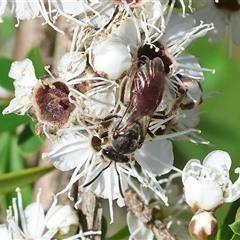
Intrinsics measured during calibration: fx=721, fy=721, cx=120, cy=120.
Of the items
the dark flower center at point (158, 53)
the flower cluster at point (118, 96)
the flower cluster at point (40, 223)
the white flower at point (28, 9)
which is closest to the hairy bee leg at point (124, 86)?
the flower cluster at point (118, 96)

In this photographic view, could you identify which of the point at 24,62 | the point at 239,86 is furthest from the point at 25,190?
the point at 239,86

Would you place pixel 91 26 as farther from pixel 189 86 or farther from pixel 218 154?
pixel 218 154

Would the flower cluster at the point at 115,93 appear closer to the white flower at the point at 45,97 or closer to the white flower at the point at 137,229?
the white flower at the point at 45,97

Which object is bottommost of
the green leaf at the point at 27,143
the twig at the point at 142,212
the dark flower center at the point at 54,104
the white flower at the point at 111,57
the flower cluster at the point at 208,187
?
the twig at the point at 142,212

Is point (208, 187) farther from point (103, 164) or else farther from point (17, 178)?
point (17, 178)

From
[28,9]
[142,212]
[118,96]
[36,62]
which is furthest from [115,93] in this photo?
[36,62]

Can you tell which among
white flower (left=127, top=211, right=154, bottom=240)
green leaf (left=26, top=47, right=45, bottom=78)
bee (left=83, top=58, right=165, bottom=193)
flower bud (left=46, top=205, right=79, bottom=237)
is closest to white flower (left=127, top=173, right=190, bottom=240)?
white flower (left=127, top=211, right=154, bottom=240)
